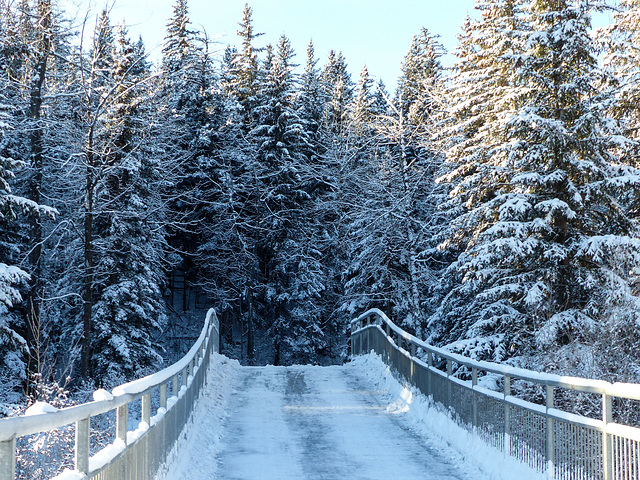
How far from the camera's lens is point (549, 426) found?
694cm

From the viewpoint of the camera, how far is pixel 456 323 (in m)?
21.8

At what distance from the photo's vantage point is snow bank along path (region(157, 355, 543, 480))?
8.69 metres

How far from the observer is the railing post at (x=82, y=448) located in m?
4.16

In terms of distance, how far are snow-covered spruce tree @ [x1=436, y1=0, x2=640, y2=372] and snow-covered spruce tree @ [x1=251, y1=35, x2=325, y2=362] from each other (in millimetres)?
19550

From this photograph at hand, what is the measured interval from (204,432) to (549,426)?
19.1ft

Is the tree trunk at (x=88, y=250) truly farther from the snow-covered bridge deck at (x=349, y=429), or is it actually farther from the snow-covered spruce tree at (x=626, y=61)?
the snow-covered spruce tree at (x=626, y=61)

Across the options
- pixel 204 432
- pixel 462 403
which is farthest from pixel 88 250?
pixel 462 403

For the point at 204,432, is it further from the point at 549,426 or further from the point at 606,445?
the point at 606,445

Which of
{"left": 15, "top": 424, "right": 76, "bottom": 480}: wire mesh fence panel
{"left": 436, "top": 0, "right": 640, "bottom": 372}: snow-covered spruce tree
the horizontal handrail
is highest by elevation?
{"left": 436, "top": 0, "right": 640, "bottom": 372}: snow-covered spruce tree

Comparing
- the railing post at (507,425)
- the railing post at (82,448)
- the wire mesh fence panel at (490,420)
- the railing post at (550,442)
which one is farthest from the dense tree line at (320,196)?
the railing post at (82,448)

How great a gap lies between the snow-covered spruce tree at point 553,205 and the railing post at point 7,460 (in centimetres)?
1346

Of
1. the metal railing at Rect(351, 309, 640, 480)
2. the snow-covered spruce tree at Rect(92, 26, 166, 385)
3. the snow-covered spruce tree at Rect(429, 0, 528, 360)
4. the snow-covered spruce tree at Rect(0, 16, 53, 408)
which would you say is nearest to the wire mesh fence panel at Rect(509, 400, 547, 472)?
the metal railing at Rect(351, 309, 640, 480)

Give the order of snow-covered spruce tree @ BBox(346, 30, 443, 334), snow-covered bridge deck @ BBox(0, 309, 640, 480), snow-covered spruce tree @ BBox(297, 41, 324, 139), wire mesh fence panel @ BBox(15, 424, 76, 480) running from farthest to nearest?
1. snow-covered spruce tree @ BBox(297, 41, 324, 139)
2. snow-covered spruce tree @ BBox(346, 30, 443, 334)
3. wire mesh fence panel @ BBox(15, 424, 76, 480)
4. snow-covered bridge deck @ BBox(0, 309, 640, 480)

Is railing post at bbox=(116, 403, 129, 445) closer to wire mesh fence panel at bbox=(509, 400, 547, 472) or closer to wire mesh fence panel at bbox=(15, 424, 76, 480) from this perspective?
wire mesh fence panel at bbox=(509, 400, 547, 472)
